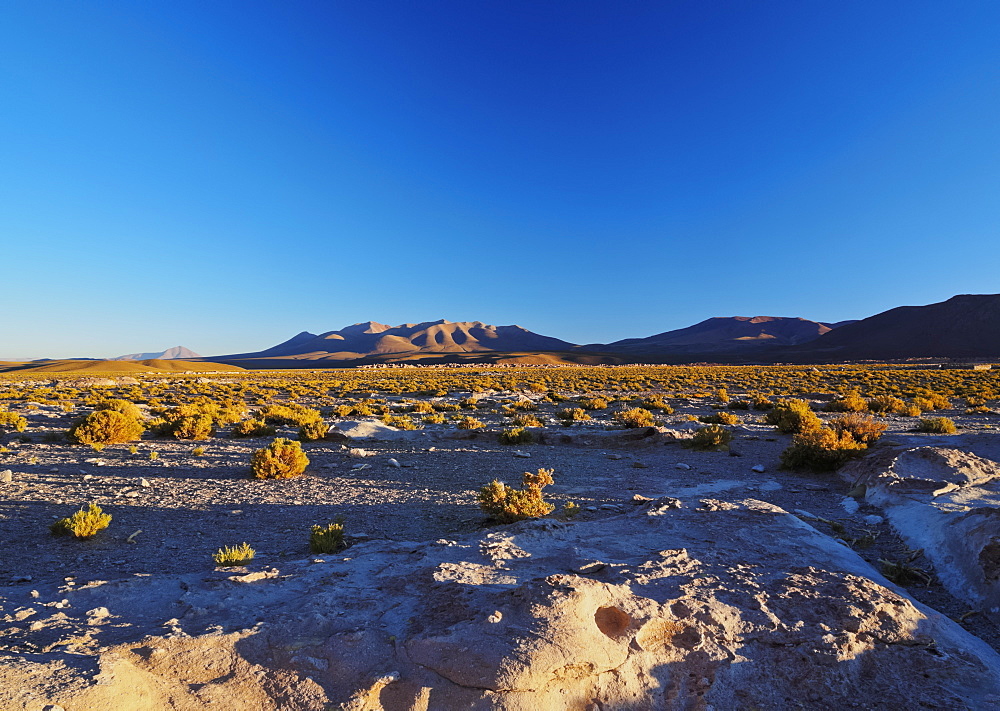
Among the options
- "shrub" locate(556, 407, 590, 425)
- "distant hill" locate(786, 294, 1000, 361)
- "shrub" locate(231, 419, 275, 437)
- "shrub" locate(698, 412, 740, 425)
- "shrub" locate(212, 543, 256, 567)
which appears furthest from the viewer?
"distant hill" locate(786, 294, 1000, 361)

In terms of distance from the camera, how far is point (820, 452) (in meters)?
10.4

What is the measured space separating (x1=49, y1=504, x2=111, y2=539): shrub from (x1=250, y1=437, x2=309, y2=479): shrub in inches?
136

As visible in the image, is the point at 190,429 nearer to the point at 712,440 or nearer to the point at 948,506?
the point at 712,440

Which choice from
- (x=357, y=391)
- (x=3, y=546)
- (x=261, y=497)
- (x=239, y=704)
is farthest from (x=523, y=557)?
(x=357, y=391)

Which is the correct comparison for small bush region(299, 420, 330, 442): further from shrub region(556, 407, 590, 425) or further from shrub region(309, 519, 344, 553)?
shrub region(309, 519, 344, 553)

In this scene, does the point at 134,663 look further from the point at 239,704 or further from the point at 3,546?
the point at 3,546

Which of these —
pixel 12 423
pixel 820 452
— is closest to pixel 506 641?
pixel 820 452

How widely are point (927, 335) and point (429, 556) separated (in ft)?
493

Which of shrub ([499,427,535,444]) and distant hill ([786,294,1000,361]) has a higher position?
distant hill ([786,294,1000,361])

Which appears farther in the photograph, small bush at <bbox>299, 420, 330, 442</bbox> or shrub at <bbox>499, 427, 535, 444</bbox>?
small bush at <bbox>299, 420, 330, 442</bbox>

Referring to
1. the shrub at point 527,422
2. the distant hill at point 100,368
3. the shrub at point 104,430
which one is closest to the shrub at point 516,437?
the shrub at point 527,422

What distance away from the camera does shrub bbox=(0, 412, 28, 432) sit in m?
Answer: 16.5

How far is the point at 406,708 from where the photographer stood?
3.13 m

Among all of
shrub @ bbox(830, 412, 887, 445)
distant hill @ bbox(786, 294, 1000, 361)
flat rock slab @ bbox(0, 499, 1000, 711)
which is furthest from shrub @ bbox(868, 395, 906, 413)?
distant hill @ bbox(786, 294, 1000, 361)
